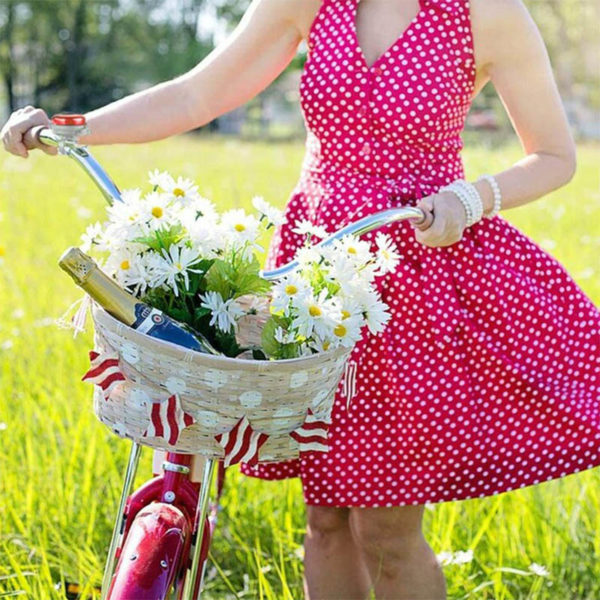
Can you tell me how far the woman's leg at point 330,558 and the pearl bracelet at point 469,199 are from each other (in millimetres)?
788

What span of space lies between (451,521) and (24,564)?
113cm

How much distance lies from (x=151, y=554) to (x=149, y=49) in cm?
3540

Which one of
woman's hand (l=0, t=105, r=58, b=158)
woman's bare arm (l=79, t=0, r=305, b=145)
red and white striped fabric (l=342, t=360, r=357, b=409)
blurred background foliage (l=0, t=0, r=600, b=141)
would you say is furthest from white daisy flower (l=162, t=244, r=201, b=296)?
blurred background foliage (l=0, t=0, r=600, b=141)

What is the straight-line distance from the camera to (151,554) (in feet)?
6.07

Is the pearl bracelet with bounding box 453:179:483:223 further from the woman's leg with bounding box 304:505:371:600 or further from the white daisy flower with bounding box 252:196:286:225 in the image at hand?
the woman's leg with bounding box 304:505:371:600

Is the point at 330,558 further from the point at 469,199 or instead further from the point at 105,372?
the point at 105,372

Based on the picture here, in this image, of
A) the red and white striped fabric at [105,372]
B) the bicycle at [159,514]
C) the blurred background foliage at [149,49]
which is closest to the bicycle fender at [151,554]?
the bicycle at [159,514]

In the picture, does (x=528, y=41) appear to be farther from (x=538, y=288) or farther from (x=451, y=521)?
(x=451, y=521)

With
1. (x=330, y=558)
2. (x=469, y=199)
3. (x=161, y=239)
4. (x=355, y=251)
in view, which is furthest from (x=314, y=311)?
(x=330, y=558)

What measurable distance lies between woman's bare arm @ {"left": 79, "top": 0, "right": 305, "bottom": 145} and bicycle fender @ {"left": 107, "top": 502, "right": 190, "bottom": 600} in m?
0.88

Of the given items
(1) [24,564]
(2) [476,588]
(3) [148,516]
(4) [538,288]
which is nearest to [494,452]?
(4) [538,288]

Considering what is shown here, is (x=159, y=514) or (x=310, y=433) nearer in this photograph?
(x=310, y=433)

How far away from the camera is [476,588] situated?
2795mm

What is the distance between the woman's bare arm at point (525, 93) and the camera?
2.37 metres
